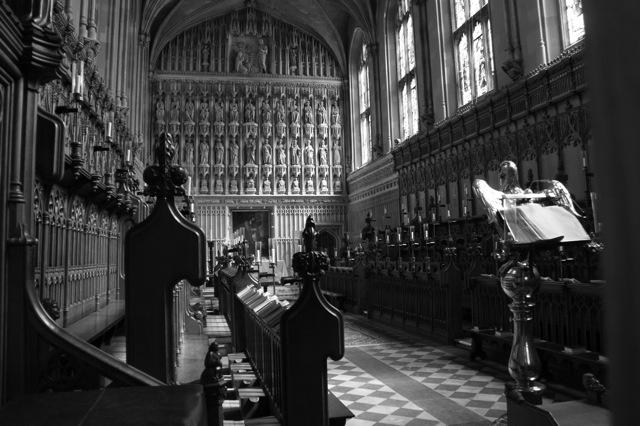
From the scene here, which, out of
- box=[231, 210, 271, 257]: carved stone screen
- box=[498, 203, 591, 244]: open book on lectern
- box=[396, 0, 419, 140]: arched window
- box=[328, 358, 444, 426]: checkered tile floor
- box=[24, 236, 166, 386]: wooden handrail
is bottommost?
box=[328, 358, 444, 426]: checkered tile floor

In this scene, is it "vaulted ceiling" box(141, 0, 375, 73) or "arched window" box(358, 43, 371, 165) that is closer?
"vaulted ceiling" box(141, 0, 375, 73)

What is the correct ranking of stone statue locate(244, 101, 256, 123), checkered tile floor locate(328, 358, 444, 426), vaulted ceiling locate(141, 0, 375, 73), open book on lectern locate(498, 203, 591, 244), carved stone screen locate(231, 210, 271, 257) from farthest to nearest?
stone statue locate(244, 101, 256, 123) < carved stone screen locate(231, 210, 271, 257) < vaulted ceiling locate(141, 0, 375, 73) < checkered tile floor locate(328, 358, 444, 426) < open book on lectern locate(498, 203, 591, 244)

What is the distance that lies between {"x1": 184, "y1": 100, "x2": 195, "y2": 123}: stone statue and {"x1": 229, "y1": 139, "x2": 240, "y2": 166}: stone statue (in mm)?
2042

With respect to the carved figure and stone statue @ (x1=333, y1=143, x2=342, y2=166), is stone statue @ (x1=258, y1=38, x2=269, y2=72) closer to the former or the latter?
the carved figure

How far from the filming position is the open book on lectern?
8.98ft

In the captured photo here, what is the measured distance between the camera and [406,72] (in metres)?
16.2

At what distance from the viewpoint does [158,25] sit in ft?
64.7

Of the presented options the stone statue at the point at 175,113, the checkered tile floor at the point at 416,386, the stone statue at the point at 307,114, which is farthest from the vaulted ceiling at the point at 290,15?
the checkered tile floor at the point at 416,386

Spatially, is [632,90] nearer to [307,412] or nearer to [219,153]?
[307,412]

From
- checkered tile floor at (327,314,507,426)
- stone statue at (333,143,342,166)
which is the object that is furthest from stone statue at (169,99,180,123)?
checkered tile floor at (327,314,507,426)

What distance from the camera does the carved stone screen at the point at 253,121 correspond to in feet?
65.8

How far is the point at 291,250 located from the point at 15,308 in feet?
62.0

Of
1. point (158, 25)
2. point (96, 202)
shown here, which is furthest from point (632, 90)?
point (158, 25)

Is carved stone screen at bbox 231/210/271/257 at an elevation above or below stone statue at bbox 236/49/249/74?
below
